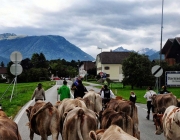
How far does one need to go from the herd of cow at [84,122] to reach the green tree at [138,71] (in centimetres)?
3880

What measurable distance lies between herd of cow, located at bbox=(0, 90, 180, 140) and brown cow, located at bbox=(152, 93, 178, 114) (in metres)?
3.17

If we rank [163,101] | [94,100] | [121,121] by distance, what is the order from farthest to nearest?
[163,101] → [94,100] → [121,121]

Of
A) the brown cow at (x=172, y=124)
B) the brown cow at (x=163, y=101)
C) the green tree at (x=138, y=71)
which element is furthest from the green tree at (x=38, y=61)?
the brown cow at (x=172, y=124)

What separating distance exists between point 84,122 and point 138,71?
44.3 meters

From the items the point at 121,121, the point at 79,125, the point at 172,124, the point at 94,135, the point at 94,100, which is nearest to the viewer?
the point at 94,135

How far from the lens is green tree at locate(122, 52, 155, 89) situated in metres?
51.2

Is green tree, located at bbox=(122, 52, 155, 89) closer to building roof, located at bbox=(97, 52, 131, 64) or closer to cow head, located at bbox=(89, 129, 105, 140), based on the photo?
building roof, located at bbox=(97, 52, 131, 64)

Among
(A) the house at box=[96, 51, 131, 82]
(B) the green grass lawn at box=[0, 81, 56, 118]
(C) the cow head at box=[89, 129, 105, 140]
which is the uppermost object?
(A) the house at box=[96, 51, 131, 82]

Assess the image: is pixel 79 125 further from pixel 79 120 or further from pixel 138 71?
pixel 138 71

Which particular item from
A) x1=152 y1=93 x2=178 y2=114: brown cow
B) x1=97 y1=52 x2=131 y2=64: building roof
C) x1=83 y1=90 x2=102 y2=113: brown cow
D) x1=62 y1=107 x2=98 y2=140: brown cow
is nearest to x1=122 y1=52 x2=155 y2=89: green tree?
x1=152 y1=93 x2=178 y2=114: brown cow

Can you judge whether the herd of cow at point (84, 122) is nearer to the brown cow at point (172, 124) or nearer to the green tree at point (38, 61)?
the brown cow at point (172, 124)

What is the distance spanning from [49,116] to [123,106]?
339 centimetres

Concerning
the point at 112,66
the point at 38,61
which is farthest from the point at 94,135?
the point at 38,61

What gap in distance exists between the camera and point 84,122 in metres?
7.39
